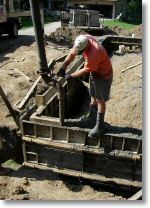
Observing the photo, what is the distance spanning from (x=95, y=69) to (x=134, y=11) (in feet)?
110

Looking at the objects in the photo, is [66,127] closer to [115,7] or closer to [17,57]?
[17,57]

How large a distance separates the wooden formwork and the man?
0.31 m

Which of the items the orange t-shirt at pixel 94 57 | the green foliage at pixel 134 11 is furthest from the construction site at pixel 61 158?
the green foliage at pixel 134 11

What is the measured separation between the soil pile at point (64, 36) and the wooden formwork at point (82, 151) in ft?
42.5

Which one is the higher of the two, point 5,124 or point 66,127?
point 66,127

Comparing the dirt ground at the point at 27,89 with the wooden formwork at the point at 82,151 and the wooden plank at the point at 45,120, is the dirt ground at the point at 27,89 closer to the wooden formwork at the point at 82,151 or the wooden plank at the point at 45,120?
the wooden formwork at the point at 82,151

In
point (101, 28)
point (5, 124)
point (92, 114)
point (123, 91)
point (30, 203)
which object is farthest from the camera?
point (101, 28)

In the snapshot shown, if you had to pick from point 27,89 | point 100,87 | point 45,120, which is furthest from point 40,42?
point 27,89

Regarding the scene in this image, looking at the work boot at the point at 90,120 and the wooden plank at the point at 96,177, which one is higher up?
the work boot at the point at 90,120

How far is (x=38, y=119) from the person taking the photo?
23.8 feet

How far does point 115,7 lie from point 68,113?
3111cm

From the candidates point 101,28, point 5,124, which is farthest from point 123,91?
Result: point 101,28

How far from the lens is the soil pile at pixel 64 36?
20192 millimetres

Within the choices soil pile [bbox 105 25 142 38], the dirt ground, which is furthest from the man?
soil pile [bbox 105 25 142 38]
